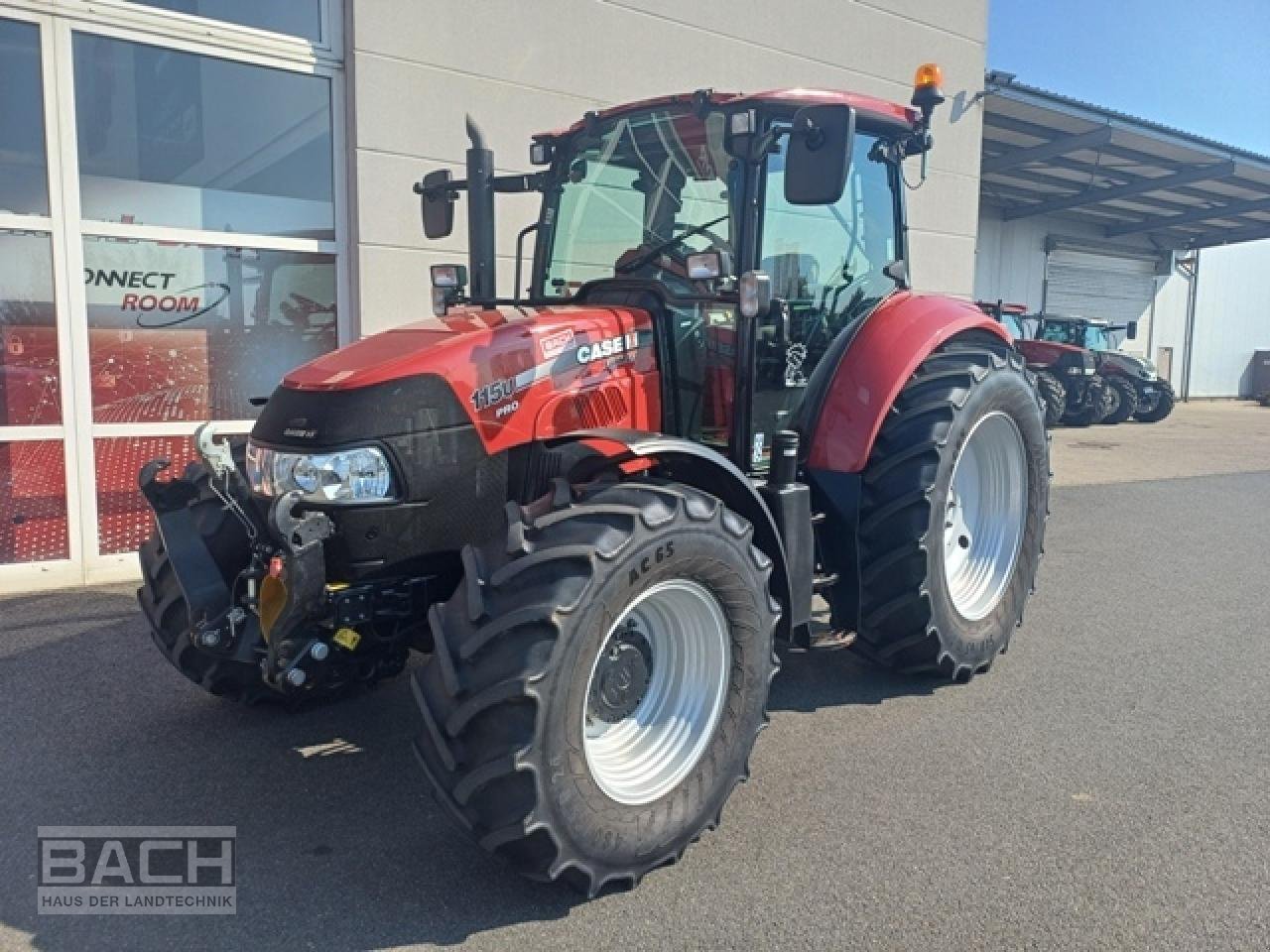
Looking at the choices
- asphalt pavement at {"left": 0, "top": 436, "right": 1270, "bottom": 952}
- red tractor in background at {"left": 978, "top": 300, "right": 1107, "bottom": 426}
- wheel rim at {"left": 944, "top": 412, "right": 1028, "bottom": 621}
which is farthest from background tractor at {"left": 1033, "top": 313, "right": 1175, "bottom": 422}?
wheel rim at {"left": 944, "top": 412, "right": 1028, "bottom": 621}

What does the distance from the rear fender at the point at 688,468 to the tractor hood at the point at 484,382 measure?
7.9 inches

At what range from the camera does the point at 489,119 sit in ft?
23.4

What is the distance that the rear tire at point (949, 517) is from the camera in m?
3.75

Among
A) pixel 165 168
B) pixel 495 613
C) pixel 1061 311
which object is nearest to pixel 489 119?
pixel 165 168

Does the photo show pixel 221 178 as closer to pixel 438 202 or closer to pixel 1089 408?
pixel 438 202

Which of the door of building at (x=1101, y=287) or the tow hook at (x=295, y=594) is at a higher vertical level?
the door of building at (x=1101, y=287)

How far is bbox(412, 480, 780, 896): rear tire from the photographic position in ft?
7.83

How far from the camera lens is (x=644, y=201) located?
148 inches

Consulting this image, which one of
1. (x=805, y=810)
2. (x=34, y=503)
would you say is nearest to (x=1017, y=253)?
(x=34, y=503)

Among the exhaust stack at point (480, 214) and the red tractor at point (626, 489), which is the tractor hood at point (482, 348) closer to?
the red tractor at point (626, 489)

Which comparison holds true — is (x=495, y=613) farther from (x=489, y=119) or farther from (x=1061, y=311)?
(x=1061, y=311)

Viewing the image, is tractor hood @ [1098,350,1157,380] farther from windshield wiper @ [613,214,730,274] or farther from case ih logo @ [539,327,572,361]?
case ih logo @ [539,327,572,361]

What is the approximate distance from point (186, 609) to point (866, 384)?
2.61 metres

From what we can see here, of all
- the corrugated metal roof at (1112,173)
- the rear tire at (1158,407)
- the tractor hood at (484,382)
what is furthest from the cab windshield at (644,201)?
the rear tire at (1158,407)
